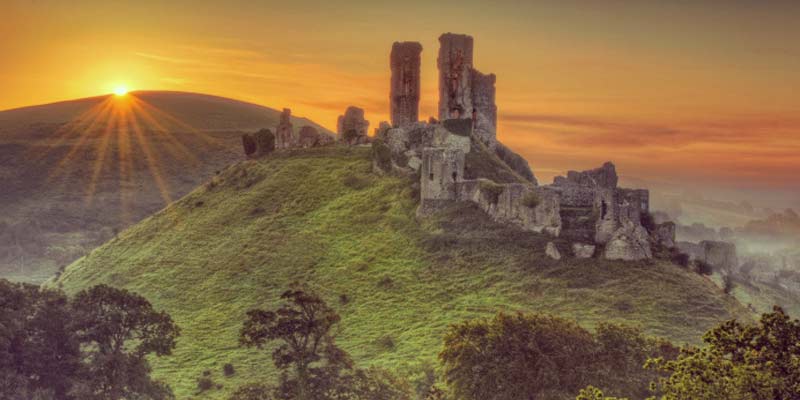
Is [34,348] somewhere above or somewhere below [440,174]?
below

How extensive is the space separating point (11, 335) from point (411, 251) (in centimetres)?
3765

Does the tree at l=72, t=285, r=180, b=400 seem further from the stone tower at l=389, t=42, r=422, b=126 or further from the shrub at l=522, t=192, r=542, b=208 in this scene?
the stone tower at l=389, t=42, r=422, b=126

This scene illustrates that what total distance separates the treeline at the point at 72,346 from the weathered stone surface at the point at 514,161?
59.2m

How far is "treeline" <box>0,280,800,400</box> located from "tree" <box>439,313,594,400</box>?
49 millimetres

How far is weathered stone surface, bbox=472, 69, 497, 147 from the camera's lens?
106250 mm

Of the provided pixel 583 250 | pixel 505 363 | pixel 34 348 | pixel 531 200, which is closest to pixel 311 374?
pixel 505 363

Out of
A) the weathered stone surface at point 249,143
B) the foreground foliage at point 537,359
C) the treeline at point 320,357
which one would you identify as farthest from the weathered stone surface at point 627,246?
the weathered stone surface at point 249,143

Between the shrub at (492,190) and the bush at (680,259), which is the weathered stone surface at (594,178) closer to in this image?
the shrub at (492,190)

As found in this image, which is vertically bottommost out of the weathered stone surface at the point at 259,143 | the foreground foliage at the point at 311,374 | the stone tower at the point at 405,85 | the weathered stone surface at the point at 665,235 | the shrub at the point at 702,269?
the foreground foliage at the point at 311,374

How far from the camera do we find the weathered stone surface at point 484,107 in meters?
106

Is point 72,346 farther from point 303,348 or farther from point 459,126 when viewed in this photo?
point 459,126

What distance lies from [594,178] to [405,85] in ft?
115

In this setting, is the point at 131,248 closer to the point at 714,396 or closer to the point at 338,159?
the point at 338,159

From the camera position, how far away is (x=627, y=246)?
6962cm
